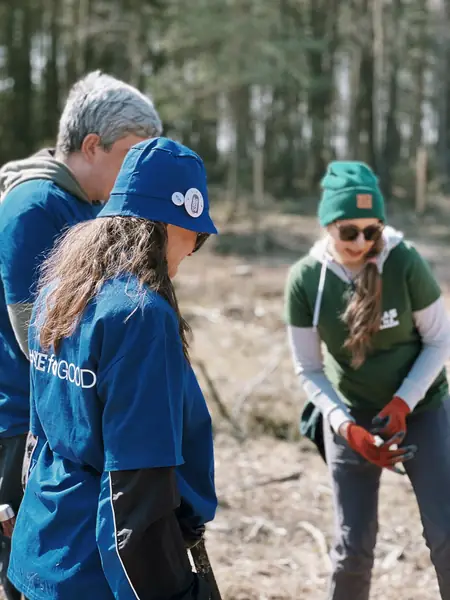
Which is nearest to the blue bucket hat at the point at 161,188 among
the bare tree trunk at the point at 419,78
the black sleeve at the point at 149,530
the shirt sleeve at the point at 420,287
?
the black sleeve at the point at 149,530

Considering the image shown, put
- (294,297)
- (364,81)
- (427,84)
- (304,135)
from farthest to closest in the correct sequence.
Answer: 1. (427,84)
2. (304,135)
3. (364,81)
4. (294,297)

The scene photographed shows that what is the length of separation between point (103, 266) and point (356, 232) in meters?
1.46

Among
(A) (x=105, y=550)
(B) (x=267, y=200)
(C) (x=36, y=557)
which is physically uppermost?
(A) (x=105, y=550)

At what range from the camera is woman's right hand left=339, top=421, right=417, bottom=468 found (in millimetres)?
2754

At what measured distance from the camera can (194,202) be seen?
5.77ft

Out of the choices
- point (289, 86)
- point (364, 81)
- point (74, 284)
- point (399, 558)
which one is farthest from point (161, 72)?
point (74, 284)

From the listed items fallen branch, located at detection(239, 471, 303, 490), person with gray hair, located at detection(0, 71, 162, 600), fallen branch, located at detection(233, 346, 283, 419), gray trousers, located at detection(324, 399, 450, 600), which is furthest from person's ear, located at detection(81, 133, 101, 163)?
fallen branch, located at detection(233, 346, 283, 419)

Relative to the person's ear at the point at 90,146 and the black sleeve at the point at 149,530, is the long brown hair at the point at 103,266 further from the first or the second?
the person's ear at the point at 90,146

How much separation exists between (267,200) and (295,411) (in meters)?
21.6

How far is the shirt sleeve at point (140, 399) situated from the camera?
1572 mm

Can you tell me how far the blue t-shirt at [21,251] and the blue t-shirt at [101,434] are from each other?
0.47m

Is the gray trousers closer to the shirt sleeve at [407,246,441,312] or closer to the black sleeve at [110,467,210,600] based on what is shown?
the shirt sleeve at [407,246,441,312]

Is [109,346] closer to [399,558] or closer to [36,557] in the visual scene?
[36,557]

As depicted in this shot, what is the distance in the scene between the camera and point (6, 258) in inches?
91.4
